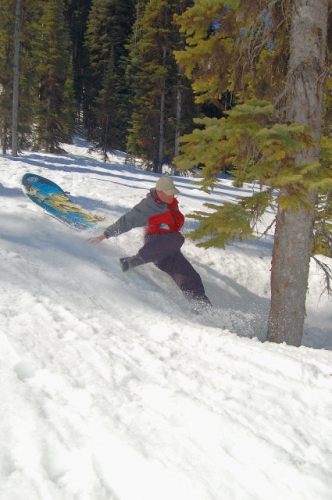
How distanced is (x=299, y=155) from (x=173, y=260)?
2.39 m

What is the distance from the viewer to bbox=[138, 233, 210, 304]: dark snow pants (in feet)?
18.9

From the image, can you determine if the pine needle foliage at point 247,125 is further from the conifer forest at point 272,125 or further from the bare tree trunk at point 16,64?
the bare tree trunk at point 16,64

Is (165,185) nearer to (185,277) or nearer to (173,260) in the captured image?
(173,260)

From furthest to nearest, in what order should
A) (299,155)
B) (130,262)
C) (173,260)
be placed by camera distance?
(173,260) < (130,262) < (299,155)

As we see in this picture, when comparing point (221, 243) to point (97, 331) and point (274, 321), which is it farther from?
point (97, 331)

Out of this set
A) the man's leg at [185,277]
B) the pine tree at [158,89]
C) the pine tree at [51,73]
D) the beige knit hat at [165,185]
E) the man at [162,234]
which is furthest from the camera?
the pine tree at [51,73]

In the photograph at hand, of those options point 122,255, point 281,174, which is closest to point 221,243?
point 281,174

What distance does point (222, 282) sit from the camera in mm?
7395

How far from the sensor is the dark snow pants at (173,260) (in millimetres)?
5758

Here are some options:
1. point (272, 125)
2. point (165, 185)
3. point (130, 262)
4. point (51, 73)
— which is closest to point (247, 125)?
point (272, 125)

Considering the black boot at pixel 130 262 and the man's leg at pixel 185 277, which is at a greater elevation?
the black boot at pixel 130 262

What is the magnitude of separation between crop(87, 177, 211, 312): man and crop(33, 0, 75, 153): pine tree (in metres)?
23.3

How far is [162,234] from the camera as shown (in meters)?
5.82

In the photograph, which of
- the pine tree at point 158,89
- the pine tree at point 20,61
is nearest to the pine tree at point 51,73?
the pine tree at point 20,61
